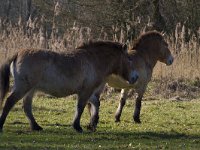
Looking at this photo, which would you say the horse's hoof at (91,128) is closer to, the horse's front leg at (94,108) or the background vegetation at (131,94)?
the horse's front leg at (94,108)

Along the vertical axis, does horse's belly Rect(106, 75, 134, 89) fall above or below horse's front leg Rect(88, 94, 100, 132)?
above

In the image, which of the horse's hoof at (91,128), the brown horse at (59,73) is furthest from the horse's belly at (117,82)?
the horse's hoof at (91,128)

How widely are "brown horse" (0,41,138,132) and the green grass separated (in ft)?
1.66

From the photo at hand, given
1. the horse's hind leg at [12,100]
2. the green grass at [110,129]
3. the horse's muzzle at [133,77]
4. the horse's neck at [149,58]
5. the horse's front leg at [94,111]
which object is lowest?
the green grass at [110,129]

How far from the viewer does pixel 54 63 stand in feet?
31.7

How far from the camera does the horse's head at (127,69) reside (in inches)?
427

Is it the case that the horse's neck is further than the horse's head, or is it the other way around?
the horse's neck

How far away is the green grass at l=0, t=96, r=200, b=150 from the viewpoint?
345 inches

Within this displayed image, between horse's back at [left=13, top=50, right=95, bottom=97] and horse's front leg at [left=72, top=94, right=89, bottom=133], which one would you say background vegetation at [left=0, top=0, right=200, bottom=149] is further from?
horse's back at [left=13, top=50, right=95, bottom=97]

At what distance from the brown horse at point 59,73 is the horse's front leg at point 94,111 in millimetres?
43

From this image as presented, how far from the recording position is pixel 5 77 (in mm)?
9641

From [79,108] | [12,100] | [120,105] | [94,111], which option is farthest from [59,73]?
[120,105]

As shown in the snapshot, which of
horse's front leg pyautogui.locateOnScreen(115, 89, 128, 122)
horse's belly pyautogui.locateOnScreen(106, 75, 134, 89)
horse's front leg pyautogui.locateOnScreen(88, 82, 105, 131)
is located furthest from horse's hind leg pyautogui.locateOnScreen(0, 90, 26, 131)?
horse's front leg pyautogui.locateOnScreen(115, 89, 128, 122)

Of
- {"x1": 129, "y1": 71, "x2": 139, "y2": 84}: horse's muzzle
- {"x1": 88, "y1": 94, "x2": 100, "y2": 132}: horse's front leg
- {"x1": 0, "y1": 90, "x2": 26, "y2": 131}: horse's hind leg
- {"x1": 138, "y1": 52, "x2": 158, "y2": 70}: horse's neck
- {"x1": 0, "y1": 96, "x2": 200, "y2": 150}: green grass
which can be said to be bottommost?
{"x1": 0, "y1": 96, "x2": 200, "y2": 150}: green grass
